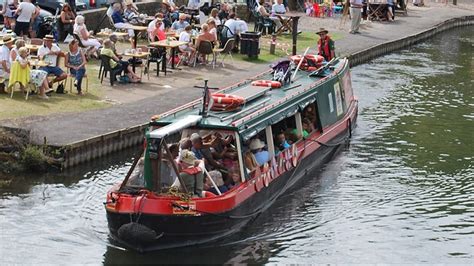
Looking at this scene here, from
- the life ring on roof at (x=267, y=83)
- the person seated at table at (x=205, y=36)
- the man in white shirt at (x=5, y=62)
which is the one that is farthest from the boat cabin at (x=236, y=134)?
the person seated at table at (x=205, y=36)

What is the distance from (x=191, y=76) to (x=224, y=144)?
12.1 m

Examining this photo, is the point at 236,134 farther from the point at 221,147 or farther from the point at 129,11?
the point at 129,11

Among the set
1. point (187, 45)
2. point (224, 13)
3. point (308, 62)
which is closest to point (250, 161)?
point (308, 62)

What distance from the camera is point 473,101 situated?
34906mm

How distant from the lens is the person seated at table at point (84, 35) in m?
32.4

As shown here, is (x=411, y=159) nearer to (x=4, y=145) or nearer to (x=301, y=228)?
(x=301, y=228)

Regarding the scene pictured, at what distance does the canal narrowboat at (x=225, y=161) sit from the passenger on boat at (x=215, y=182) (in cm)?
3

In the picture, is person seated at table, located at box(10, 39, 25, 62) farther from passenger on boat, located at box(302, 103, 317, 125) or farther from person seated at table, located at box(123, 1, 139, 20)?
person seated at table, located at box(123, 1, 139, 20)

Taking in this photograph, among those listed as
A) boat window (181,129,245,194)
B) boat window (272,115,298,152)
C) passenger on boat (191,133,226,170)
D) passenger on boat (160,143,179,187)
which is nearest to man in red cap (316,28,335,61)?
boat window (272,115,298,152)

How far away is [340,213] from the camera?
21875 mm

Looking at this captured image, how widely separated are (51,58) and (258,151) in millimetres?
9044

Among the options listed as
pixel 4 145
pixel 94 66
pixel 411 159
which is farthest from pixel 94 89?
pixel 411 159

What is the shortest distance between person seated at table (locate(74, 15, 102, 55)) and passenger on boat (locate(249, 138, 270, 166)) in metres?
12.4

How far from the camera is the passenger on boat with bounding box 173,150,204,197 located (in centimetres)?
1872
